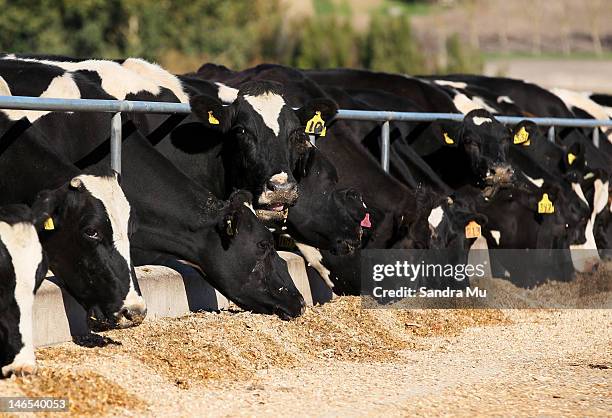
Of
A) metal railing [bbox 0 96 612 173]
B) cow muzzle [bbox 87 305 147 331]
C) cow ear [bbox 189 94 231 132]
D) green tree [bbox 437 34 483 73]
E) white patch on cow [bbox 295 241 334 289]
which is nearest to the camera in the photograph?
cow muzzle [bbox 87 305 147 331]

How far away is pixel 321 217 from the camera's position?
9.29m

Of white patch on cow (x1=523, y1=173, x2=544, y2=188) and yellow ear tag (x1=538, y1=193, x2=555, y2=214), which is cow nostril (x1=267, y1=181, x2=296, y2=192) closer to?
yellow ear tag (x1=538, y1=193, x2=555, y2=214)

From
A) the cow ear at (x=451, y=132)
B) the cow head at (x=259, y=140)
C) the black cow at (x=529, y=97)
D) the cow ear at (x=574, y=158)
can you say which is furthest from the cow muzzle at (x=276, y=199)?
the black cow at (x=529, y=97)

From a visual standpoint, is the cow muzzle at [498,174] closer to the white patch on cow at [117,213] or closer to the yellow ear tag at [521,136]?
the yellow ear tag at [521,136]

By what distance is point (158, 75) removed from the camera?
9.57 metres

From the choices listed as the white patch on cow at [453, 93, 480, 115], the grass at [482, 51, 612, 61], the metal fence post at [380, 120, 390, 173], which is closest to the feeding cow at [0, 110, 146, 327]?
the metal fence post at [380, 120, 390, 173]

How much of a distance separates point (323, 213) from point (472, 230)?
63.5 inches

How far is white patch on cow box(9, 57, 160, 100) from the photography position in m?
8.95

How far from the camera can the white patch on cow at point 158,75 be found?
9438 millimetres

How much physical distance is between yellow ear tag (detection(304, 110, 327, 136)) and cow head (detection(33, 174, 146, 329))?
2961 mm

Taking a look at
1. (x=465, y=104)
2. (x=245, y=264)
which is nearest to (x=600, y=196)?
(x=465, y=104)

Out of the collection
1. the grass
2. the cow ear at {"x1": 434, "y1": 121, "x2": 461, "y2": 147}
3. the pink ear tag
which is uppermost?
the grass

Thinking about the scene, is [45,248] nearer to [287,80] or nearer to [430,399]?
[430,399]

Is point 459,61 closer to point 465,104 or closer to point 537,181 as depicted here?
point 465,104
